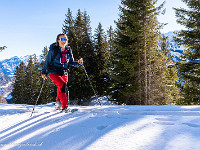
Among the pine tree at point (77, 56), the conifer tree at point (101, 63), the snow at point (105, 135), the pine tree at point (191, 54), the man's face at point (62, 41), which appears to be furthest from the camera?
the conifer tree at point (101, 63)

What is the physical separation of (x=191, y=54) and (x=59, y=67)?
457 inches

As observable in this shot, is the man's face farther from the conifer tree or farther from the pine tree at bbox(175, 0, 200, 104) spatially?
the conifer tree

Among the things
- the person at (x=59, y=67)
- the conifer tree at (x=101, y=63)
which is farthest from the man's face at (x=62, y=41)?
the conifer tree at (x=101, y=63)

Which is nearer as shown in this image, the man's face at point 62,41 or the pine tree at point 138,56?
the man's face at point 62,41

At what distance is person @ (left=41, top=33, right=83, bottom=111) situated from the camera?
3.73m

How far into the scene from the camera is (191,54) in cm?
1159

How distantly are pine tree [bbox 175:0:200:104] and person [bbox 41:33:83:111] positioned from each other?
427 inches

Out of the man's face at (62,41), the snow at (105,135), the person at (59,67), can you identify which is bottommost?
the snow at (105,135)

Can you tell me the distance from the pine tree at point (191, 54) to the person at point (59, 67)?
10853mm

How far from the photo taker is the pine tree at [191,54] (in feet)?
36.7

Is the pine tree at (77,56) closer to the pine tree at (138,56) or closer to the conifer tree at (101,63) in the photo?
the conifer tree at (101,63)

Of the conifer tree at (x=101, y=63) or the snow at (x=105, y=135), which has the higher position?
the conifer tree at (x=101, y=63)

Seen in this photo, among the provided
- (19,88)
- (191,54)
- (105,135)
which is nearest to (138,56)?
(191,54)

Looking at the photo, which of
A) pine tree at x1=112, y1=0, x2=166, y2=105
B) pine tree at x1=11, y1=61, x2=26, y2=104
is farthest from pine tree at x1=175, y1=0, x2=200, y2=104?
pine tree at x1=11, y1=61, x2=26, y2=104
